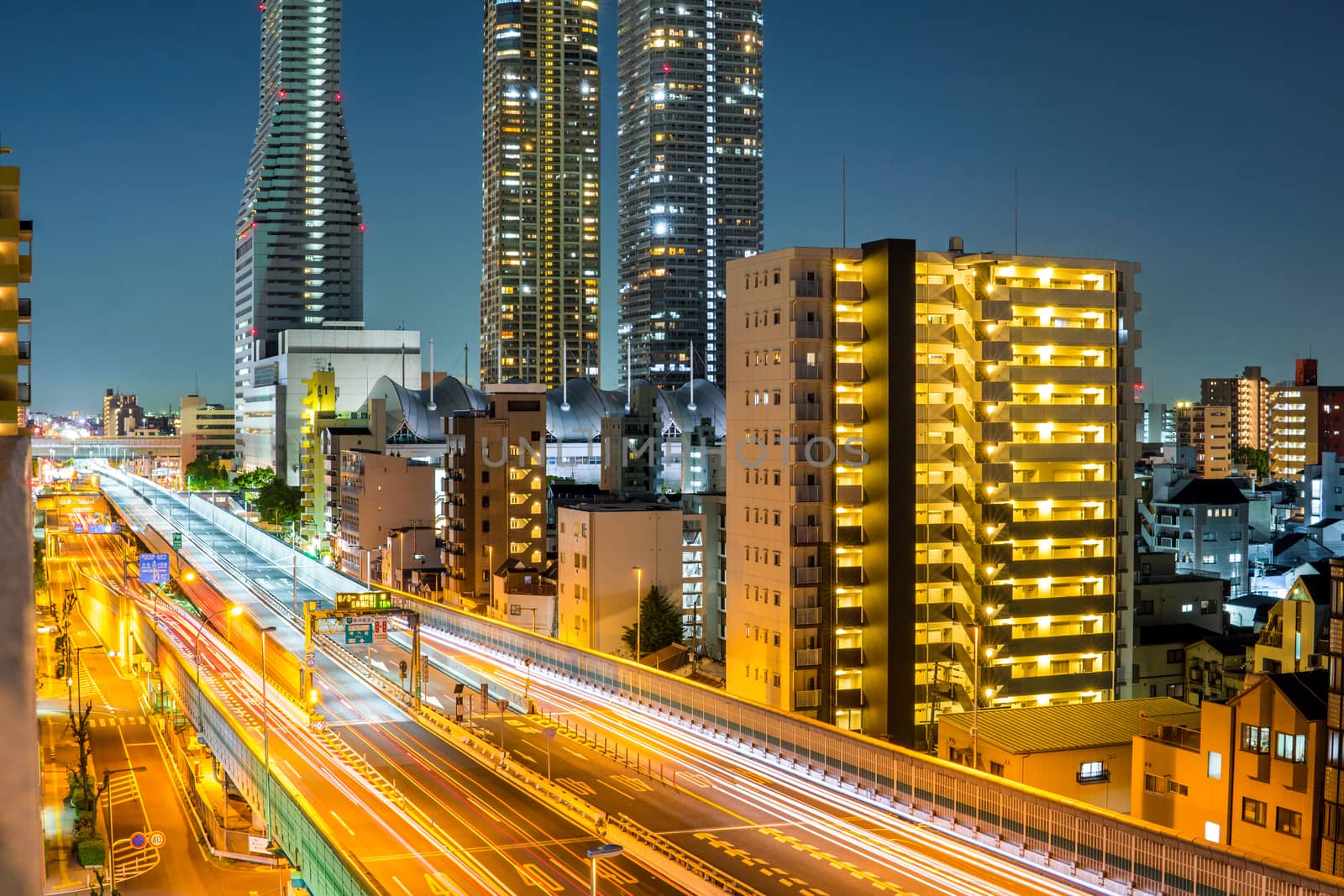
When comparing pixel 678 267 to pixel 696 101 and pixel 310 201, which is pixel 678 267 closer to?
pixel 696 101

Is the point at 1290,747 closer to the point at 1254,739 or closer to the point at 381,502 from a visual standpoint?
the point at 1254,739

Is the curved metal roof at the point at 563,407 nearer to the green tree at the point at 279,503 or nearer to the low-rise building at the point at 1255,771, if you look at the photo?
the green tree at the point at 279,503

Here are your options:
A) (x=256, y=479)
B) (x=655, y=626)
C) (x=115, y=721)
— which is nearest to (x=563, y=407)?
(x=256, y=479)

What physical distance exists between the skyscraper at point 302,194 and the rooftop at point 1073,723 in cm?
16679

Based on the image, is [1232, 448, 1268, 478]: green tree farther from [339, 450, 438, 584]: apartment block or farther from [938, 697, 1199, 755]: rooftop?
[938, 697, 1199, 755]: rooftop

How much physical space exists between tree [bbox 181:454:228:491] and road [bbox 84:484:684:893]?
126263mm

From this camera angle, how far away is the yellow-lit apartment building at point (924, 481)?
41.8m

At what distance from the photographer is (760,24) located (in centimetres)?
19975

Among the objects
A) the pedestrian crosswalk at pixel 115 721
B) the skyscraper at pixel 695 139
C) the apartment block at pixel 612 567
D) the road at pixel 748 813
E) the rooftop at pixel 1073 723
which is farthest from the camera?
the skyscraper at pixel 695 139

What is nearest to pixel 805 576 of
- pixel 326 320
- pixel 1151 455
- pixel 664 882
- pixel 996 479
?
pixel 996 479

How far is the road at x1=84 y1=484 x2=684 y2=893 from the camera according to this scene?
2284cm

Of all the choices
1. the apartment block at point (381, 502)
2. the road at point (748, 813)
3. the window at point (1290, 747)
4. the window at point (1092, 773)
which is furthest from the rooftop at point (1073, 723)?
the apartment block at point (381, 502)

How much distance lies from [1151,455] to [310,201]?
133m

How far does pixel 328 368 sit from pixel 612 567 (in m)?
Answer: 111
